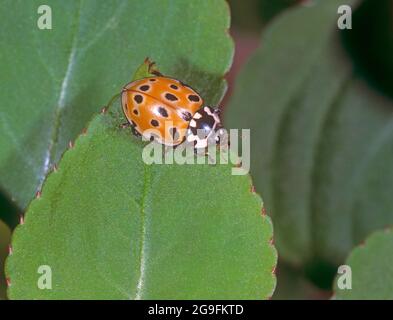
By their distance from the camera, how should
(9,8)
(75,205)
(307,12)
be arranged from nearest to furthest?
(75,205) → (9,8) → (307,12)

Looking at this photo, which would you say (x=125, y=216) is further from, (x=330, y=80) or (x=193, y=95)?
(x=330, y=80)

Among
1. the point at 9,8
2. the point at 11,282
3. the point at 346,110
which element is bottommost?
the point at 11,282

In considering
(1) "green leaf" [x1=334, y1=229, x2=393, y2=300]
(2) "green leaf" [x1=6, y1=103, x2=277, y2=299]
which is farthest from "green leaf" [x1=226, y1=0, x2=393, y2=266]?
(2) "green leaf" [x1=6, y1=103, x2=277, y2=299]

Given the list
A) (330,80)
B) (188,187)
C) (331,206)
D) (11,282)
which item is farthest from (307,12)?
(11,282)

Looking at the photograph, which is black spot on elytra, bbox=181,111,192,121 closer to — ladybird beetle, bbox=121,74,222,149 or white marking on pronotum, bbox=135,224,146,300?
ladybird beetle, bbox=121,74,222,149

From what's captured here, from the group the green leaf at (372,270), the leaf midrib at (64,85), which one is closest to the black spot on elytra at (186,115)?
the leaf midrib at (64,85)

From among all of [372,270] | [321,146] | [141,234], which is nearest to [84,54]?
[141,234]

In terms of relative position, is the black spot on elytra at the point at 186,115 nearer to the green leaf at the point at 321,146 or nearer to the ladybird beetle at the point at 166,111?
the ladybird beetle at the point at 166,111
